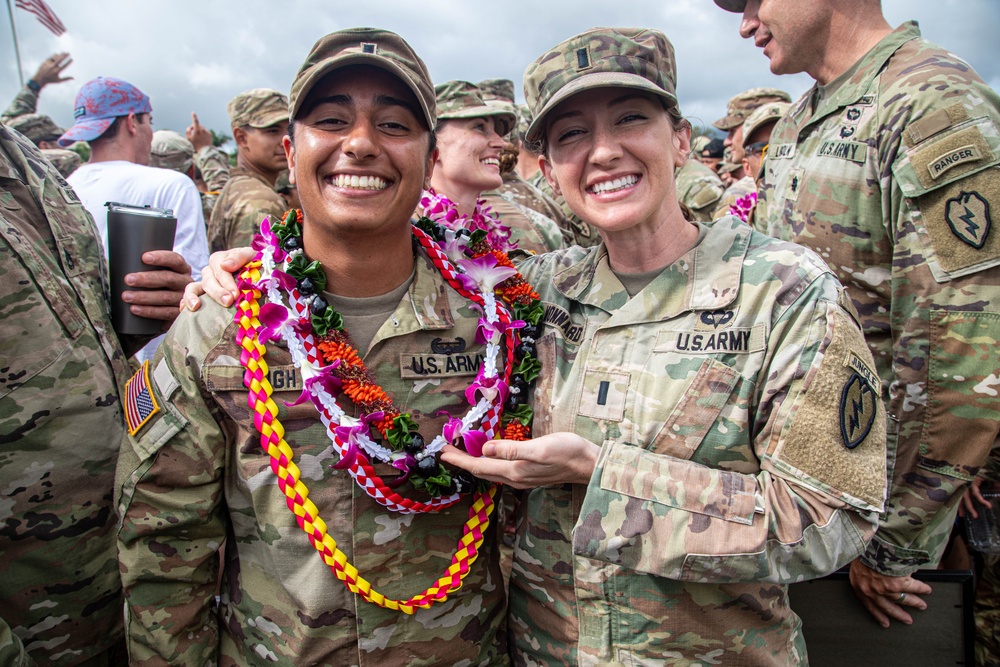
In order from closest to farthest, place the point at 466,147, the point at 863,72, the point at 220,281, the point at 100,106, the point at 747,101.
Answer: the point at 220,281, the point at 863,72, the point at 466,147, the point at 100,106, the point at 747,101

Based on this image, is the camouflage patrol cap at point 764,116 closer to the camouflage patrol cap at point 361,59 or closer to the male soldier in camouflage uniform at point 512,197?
the male soldier in camouflage uniform at point 512,197

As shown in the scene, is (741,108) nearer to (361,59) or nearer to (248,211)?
(248,211)

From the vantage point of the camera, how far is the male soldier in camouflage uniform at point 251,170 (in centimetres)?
531

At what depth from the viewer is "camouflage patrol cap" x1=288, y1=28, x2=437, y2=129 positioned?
6.54 feet

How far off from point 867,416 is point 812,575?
0.45m

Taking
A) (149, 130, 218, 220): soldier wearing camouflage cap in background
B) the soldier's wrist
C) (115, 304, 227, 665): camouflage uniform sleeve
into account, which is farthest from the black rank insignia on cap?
(149, 130, 218, 220): soldier wearing camouflage cap in background

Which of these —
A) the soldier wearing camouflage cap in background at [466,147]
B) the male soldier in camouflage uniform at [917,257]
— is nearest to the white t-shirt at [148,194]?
the soldier wearing camouflage cap in background at [466,147]

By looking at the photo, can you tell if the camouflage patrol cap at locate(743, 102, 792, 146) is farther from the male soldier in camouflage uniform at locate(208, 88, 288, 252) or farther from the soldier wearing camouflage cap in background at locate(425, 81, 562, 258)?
the male soldier in camouflage uniform at locate(208, 88, 288, 252)

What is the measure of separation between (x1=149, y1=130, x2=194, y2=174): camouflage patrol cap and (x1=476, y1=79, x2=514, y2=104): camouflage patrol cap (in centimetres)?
589

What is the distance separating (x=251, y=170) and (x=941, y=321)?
564 cm

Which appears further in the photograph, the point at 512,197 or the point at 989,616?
the point at 512,197

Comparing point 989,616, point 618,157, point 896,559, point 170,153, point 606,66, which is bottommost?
point 989,616

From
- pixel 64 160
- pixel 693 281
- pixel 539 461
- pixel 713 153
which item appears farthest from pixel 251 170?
pixel 713 153

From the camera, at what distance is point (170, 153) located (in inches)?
333
